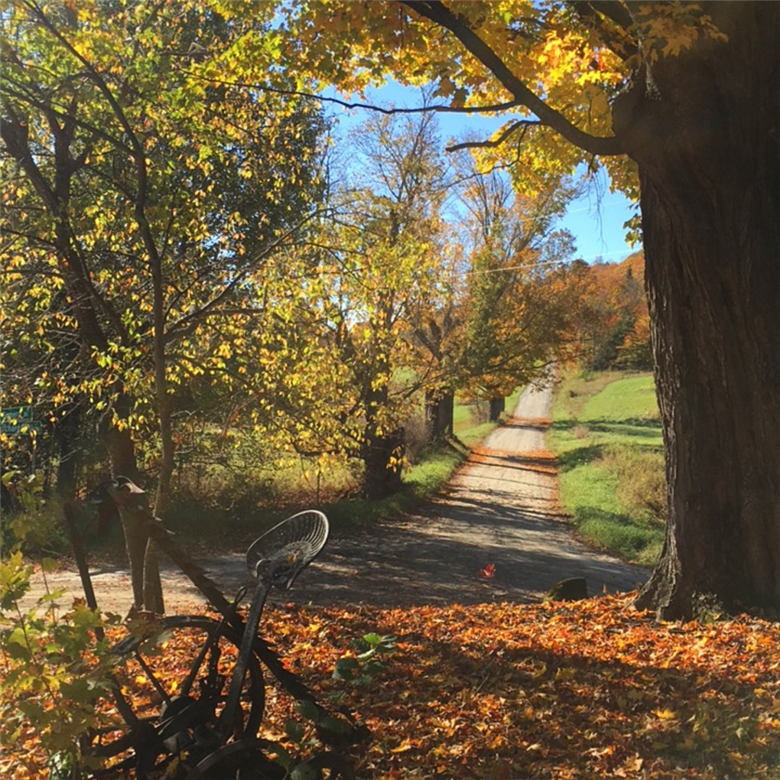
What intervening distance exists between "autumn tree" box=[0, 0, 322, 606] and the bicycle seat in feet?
6.45

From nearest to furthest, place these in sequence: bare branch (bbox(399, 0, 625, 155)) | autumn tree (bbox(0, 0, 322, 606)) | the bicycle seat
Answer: the bicycle seat → bare branch (bbox(399, 0, 625, 155)) → autumn tree (bbox(0, 0, 322, 606))

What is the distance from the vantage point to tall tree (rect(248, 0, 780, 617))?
491cm

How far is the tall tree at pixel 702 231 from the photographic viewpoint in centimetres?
491

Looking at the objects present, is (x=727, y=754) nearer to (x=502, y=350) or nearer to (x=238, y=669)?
(x=238, y=669)

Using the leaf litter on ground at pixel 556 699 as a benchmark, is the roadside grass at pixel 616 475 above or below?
below

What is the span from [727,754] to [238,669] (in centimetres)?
217

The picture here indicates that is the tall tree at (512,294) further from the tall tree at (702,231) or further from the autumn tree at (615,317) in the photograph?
the tall tree at (702,231)

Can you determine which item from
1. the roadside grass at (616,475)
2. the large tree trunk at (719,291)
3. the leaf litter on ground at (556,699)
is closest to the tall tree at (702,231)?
the large tree trunk at (719,291)

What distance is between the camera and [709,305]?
17.0 feet

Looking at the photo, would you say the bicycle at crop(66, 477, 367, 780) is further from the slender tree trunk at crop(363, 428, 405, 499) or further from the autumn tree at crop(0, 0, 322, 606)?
the slender tree trunk at crop(363, 428, 405, 499)

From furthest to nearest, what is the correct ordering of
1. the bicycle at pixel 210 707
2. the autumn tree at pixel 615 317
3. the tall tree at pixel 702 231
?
the autumn tree at pixel 615 317 < the tall tree at pixel 702 231 < the bicycle at pixel 210 707

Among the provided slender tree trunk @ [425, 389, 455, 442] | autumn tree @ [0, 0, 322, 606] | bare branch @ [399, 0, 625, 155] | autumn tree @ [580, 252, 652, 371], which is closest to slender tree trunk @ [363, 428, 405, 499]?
slender tree trunk @ [425, 389, 455, 442]

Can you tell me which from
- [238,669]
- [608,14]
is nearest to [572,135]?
[608,14]

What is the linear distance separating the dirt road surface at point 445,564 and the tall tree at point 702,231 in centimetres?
210
